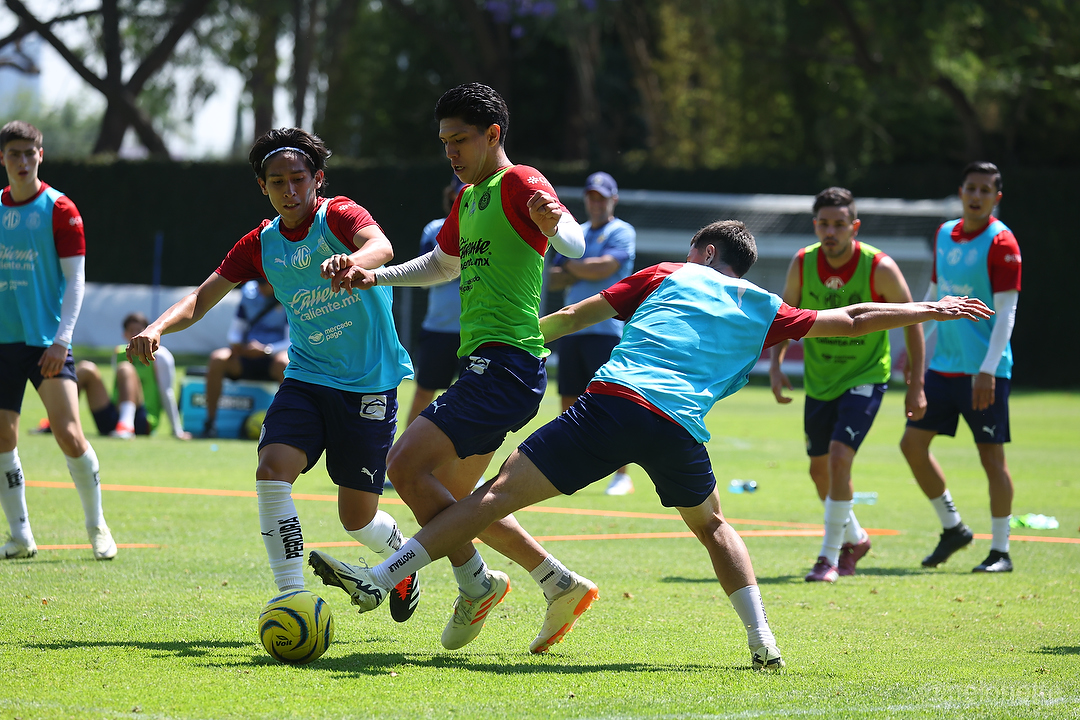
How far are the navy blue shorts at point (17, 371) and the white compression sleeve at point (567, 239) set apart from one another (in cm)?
349

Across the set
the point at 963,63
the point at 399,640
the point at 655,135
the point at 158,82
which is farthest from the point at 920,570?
the point at 158,82

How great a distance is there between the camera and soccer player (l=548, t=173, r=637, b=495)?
10.4 meters

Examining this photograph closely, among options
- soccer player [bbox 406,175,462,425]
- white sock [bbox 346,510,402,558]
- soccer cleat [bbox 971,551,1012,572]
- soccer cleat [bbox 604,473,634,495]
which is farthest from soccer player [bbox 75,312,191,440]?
soccer cleat [bbox 971,551,1012,572]

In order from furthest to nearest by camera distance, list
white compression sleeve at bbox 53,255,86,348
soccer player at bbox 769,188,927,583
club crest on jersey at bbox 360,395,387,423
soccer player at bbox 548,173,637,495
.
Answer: soccer player at bbox 548,173,637,495 < soccer player at bbox 769,188,927,583 < white compression sleeve at bbox 53,255,86,348 < club crest on jersey at bbox 360,395,387,423

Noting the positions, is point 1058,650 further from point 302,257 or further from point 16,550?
point 16,550

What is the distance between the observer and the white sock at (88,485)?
23.0 feet

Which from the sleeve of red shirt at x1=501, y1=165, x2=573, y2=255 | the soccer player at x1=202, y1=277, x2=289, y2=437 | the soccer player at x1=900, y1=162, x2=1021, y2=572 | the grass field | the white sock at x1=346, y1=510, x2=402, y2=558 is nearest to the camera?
the grass field

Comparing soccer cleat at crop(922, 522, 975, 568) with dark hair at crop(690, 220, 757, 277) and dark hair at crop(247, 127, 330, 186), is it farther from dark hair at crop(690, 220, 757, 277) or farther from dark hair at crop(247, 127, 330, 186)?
dark hair at crop(247, 127, 330, 186)

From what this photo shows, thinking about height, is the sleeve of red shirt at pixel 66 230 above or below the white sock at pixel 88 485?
above

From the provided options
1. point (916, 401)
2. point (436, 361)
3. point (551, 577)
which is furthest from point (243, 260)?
point (436, 361)

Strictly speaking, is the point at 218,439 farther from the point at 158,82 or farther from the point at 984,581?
the point at 158,82

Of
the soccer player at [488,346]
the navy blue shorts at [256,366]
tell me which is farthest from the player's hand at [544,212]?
the navy blue shorts at [256,366]

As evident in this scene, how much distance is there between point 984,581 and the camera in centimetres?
720

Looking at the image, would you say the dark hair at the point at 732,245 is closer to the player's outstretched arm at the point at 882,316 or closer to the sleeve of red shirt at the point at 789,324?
the sleeve of red shirt at the point at 789,324
